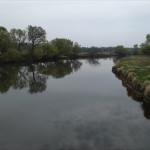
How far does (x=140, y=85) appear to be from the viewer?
3050 centimetres

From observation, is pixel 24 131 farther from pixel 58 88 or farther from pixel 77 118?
pixel 58 88

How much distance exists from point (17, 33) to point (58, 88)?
211 ft

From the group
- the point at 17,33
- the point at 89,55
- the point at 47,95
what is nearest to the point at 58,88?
the point at 47,95

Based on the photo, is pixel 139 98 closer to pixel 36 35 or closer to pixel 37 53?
pixel 37 53

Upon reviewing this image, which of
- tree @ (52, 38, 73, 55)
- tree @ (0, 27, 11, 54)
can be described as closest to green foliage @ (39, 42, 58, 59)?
tree @ (52, 38, 73, 55)

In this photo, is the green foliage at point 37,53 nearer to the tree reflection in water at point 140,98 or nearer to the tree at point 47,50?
the tree at point 47,50

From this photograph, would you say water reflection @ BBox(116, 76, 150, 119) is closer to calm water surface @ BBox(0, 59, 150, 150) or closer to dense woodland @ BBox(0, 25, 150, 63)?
calm water surface @ BBox(0, 59, 150, 150)

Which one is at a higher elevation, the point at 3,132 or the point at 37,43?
the point at 37,43

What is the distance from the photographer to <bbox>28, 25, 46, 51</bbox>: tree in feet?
331

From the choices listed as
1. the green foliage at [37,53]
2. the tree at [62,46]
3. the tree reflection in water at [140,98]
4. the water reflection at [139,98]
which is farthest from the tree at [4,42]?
the tree reflection in water at [140,98]

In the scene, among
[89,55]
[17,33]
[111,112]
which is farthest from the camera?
[89,55]

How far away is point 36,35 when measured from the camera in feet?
333

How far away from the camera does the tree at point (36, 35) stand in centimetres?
10075

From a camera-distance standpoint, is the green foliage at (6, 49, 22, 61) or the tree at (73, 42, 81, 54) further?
the tree at (73, 42, 81, 54)
